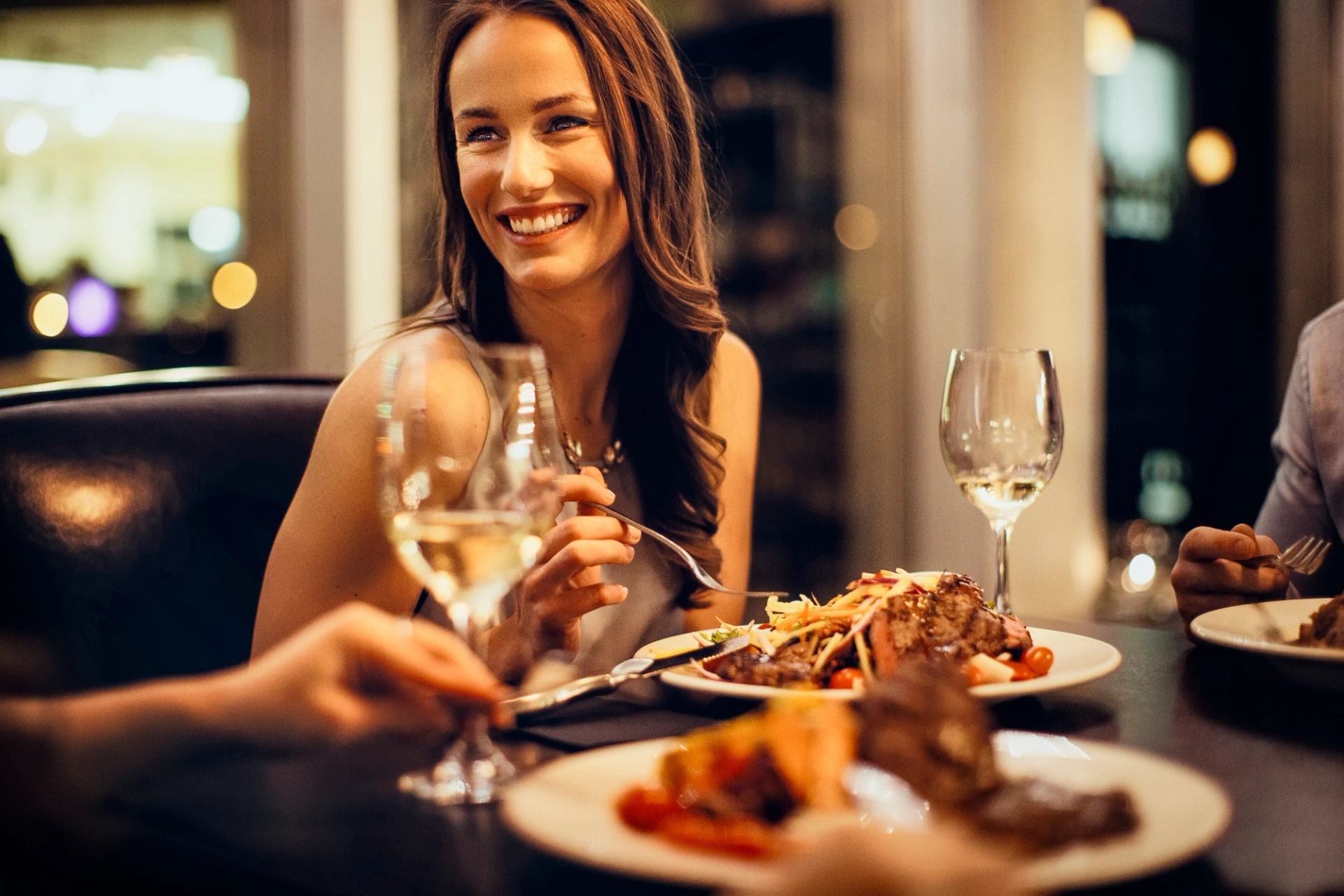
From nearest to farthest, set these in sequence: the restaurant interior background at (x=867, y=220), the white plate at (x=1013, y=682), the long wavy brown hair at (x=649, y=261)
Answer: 1. the white plate at (x=1013, y=682)
2. the long wavy brown hair at (x=649, y=261)
3. the restaurant interior background at (x=867, y=220)

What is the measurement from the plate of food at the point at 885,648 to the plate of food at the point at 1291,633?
10cm

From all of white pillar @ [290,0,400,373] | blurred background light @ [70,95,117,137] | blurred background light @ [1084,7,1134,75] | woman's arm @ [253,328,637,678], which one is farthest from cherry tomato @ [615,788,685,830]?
blurred background light @ [1084,7,1134,75]

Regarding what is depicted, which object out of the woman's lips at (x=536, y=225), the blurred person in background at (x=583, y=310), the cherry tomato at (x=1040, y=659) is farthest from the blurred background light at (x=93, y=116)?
the cherry tomato at (x=1040, y=659)

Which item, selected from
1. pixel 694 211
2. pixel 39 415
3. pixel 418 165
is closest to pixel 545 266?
pixel 694 211

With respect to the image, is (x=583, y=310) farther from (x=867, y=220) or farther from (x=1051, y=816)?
(x=867, y=220)

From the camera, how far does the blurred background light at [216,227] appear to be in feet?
9.77

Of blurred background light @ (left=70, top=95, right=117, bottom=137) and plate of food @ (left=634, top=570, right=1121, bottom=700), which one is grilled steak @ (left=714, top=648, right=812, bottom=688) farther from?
blurred background light @ (left=70, top=95, right=117, bottom=137)

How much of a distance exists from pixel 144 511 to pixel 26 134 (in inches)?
72.2

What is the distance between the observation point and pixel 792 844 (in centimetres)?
54

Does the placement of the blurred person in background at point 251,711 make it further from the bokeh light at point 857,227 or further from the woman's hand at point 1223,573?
the bokeh light at point 857,227

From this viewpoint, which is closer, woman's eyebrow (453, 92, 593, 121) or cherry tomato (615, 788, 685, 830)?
cherry tomato (615, 788, 685, 830)

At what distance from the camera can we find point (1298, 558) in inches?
47.9

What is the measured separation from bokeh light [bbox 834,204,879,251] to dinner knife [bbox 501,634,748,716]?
298cm

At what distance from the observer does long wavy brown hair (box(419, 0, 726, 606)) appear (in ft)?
5.37
